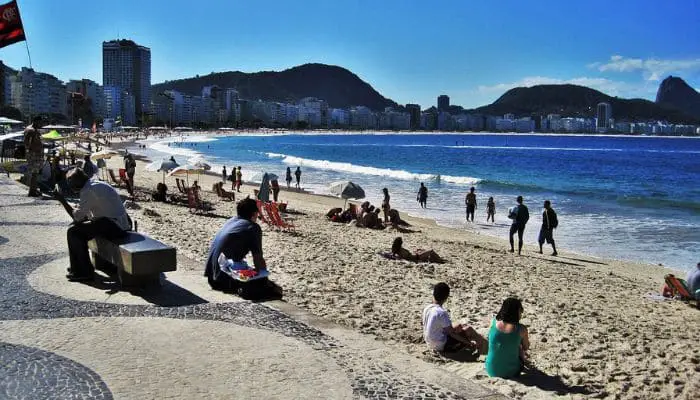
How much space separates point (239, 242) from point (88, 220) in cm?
168

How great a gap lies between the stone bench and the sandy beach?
1.40 meters

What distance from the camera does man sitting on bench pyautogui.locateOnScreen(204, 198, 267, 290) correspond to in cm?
640

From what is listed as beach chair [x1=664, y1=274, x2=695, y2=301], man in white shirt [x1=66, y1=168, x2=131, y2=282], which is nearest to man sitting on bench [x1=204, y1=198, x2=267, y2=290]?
man in white shirt [x1=66, y1=168, x2=131, y2=282]

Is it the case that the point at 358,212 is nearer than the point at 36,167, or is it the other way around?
the point at 36,167

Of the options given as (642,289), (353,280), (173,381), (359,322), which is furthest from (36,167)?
(642,289)

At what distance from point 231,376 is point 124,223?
3.16m

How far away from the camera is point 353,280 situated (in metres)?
8.30

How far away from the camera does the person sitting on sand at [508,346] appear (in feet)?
15.7

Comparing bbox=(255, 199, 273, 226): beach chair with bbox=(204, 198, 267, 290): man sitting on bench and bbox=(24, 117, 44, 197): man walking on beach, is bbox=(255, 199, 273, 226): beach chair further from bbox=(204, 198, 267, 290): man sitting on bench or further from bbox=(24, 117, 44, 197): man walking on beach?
bbox=(204, 198, 267, 290): man sitting on bench

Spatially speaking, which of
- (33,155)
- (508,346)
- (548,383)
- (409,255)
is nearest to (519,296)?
(409,255)

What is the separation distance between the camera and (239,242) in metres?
6.46

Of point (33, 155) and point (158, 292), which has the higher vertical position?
point (33, 155)

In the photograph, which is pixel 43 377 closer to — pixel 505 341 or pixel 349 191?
pixel 505 341

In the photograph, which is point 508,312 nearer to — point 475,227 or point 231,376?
point 231,376
